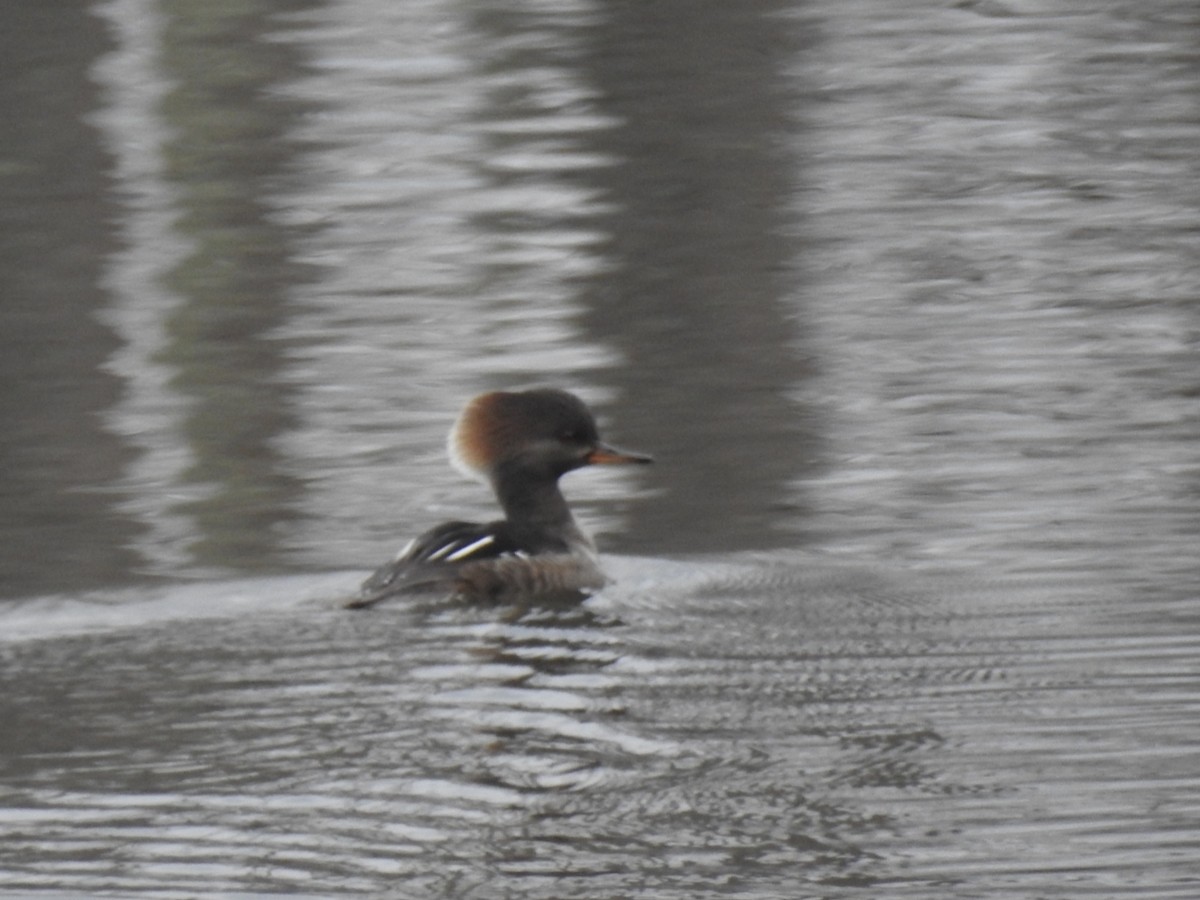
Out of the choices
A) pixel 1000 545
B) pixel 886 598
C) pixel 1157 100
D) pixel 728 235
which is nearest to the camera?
pixel 886 598

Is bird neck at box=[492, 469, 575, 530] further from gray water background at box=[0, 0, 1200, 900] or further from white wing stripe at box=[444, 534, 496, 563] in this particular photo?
white wing stripe at box=[444, 534, 496, 563]

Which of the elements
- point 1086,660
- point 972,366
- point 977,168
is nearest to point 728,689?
point 1086,660

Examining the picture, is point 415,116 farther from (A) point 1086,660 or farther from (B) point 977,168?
(A) point 1086,660

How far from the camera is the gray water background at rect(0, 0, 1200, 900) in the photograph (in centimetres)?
495

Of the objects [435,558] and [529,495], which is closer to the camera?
[435,558]

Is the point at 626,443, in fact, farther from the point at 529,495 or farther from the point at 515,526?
the point at 515,526

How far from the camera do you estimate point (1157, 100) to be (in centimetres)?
1495

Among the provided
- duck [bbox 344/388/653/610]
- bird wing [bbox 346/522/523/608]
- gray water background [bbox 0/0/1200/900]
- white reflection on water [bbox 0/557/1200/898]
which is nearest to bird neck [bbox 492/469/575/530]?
duck [bbox 344/388/653/610]

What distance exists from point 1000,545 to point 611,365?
9.51ft

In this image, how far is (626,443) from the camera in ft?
29.8

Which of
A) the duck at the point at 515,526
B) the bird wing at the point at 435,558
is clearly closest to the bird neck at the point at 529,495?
the duck at the point at 515,526

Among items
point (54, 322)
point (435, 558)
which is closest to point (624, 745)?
point (435, 558)

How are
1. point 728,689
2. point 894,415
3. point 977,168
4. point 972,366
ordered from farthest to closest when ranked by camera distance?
point 977,168
point 972,366
point 894,415
point 728,689

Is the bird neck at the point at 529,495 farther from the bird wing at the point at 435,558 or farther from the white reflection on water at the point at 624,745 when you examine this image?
the white reflection on water at the point at 624,745
